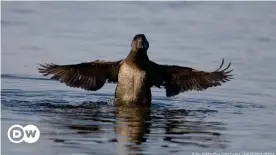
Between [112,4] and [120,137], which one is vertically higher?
[112,4]

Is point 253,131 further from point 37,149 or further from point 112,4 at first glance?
point 112,4

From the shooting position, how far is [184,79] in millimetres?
14734

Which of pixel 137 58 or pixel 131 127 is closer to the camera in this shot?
pixel 131 127

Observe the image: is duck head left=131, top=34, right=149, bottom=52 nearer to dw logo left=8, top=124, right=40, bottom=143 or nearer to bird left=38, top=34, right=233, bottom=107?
bird left=38, top=34, right=233, bottom=107

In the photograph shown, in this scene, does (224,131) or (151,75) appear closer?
(224,131)

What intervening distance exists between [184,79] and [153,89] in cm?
139

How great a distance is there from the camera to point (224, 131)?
1238 centimetres

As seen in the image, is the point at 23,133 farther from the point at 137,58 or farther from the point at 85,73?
the point at 85,73

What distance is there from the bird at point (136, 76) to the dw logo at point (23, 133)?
98.3 inches

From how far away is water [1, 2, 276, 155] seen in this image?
11609 millimetres

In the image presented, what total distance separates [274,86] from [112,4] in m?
8.23

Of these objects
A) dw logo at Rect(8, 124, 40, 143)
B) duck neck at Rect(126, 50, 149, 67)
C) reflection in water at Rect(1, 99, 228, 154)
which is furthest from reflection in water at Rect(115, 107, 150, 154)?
dw logo at Rect(8, 124, 40, 143)

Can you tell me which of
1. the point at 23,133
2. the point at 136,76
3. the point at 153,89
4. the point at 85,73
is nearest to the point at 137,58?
the point at 136,76

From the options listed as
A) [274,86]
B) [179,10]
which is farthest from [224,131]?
[179,10]
